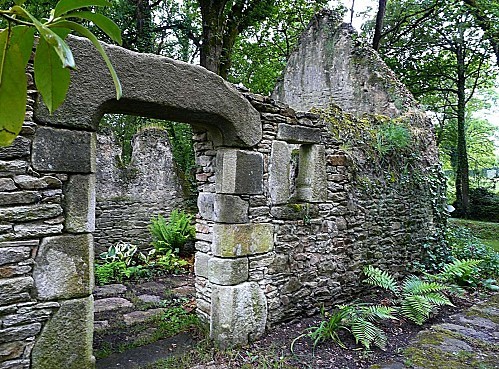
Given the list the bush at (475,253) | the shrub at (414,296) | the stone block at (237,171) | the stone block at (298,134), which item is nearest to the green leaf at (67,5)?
the stone block at (237,171)

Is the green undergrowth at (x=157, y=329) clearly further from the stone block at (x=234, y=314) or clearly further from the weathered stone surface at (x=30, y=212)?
the weathered stone surface at (x=30, y=212)

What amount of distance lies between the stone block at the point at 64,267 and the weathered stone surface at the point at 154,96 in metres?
0.81

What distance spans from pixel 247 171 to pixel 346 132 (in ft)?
6.72

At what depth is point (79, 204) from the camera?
8.93 ft

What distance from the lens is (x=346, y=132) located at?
5.25 meters

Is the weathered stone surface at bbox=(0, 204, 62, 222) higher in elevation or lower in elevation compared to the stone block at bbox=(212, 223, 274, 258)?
higher

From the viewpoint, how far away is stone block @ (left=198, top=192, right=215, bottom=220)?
3.88 m

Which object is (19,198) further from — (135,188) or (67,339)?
(135,188)

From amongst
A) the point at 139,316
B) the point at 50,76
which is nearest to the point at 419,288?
the point at 139,316

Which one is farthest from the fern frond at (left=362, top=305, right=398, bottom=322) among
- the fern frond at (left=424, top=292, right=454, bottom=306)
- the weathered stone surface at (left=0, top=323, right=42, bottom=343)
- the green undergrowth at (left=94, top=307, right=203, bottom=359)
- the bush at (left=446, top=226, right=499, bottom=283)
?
the weathered stone surface at (left=0, top=323, right=42, bottom=343)

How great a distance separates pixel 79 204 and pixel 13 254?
1.65 ft

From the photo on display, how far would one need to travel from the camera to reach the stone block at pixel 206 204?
388cm

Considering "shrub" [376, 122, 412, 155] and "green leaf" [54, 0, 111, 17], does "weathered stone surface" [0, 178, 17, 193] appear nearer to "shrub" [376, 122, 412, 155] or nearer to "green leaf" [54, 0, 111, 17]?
"green leaf" [54, 0, 111, 17]

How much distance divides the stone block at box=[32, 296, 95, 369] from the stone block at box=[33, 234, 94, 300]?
94mm
